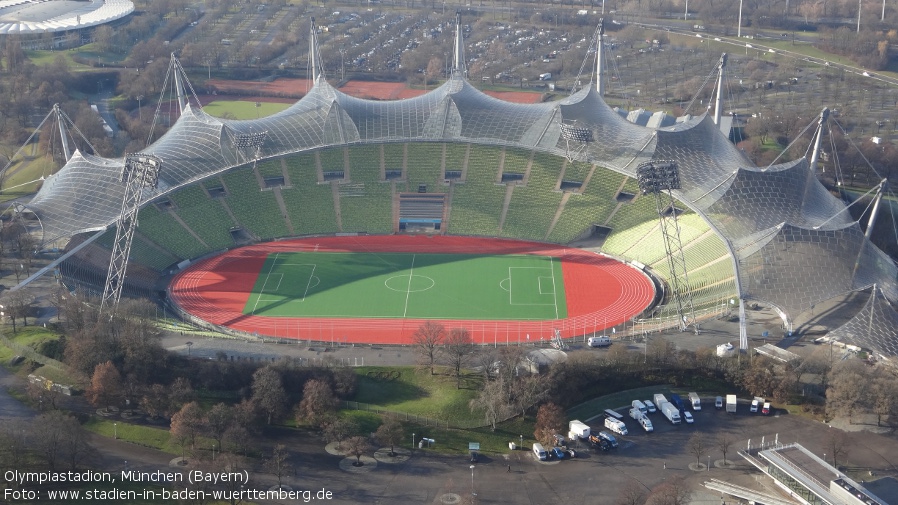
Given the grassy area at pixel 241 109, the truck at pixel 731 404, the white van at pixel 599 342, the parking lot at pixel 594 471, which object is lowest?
the parking lot at pixel 594 471

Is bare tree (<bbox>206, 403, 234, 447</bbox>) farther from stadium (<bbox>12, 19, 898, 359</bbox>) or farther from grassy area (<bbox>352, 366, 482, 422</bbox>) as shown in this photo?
stadium (<bbox>12, 19, 898, 359</bbox>)

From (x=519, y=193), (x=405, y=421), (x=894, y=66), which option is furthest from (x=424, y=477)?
(x=894, y=66)

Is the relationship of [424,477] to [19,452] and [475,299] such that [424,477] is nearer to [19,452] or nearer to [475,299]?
[19,452]

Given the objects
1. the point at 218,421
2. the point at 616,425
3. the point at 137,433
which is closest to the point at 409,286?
the point at 616,425

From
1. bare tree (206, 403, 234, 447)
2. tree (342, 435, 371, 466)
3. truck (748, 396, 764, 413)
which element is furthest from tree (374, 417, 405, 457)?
truck (748, 396, 764, 413)

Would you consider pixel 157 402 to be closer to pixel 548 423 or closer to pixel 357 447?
pixel 357 447

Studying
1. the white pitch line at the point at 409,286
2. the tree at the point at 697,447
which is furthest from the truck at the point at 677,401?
the white pitch line at the point at 409,286

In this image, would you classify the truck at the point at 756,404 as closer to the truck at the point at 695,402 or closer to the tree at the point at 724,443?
the truck at the point at 695,402

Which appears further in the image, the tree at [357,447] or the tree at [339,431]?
the tree at [339,431]
